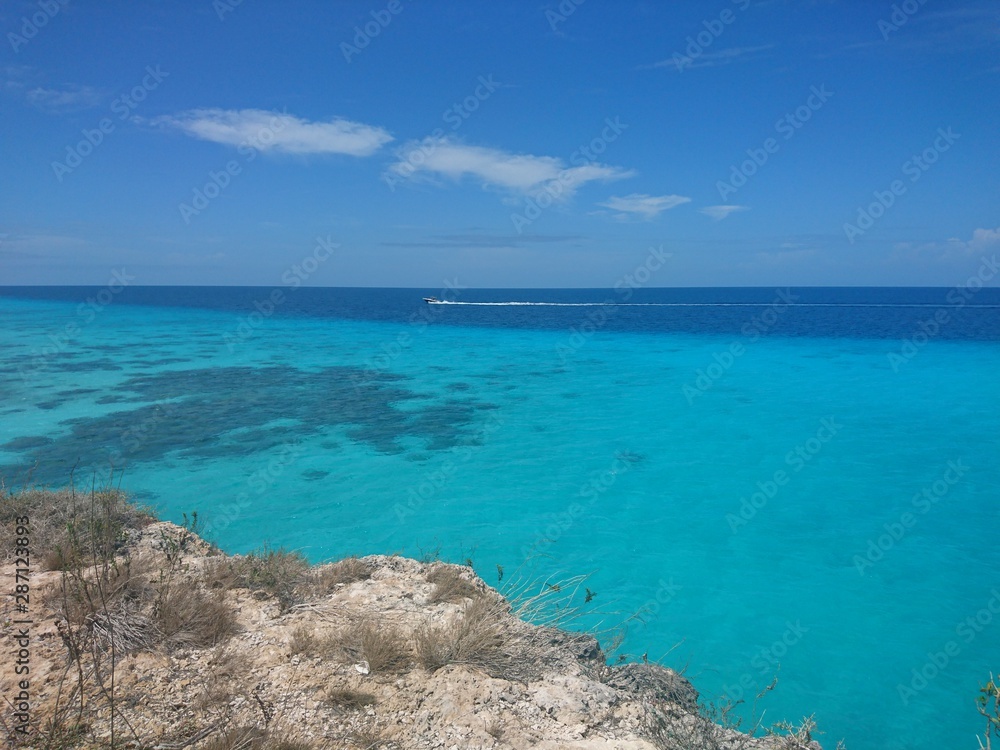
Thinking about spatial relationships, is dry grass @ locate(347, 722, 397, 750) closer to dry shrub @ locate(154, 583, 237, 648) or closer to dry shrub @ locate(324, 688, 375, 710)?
dry shrub @ locate(324, 688, 375, 710)

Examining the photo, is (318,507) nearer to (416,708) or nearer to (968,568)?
(416,708)

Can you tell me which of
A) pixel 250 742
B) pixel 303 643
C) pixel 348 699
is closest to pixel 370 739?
pixel 348 699

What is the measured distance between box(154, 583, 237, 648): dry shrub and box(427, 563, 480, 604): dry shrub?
1816 mm

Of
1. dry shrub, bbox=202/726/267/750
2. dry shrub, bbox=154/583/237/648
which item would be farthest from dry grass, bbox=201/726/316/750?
dry shrub, bbox=154/583/237/648

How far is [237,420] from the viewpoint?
668 inches

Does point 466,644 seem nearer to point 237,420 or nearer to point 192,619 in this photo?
point 192,619

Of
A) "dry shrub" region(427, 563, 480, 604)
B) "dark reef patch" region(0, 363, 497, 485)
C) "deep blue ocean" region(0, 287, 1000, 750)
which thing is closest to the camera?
"dry shrub" region(427, 563, 480, 604)

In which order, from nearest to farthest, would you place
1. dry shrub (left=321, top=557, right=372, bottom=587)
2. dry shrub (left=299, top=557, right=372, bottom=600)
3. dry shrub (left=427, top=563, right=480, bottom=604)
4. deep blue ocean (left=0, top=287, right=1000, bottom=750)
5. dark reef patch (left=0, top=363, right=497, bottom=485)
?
dry shrub (left=299, top=557, right=372, bottom=600), dry shrub (left=427, top=563, right=480, bottom=604), dry shrub (left=321, top=557, right=372, bottom=587), deep blue ocean (left=0, top=287, right=1000, bottom=750), dark reef patch (left=0, top=363, right=497, bottom=485)

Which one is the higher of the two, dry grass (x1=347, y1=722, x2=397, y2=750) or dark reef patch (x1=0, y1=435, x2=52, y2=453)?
dry grass (x1=347, y1=722, x2=397, y2=750)

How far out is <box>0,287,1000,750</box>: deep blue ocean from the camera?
730cm

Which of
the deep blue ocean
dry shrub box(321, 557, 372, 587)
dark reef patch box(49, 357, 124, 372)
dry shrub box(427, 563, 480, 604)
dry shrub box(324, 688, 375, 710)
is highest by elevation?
dark reef patch box(49, 357, 124, 372)

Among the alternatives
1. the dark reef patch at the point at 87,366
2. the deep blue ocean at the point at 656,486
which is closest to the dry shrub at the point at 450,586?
the deep blue ocean at the point at 656,486

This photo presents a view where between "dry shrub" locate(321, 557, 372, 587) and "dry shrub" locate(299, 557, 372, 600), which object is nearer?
"dry shrub" locate(299, 557, 372, 600)

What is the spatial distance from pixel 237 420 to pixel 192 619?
1397cm
